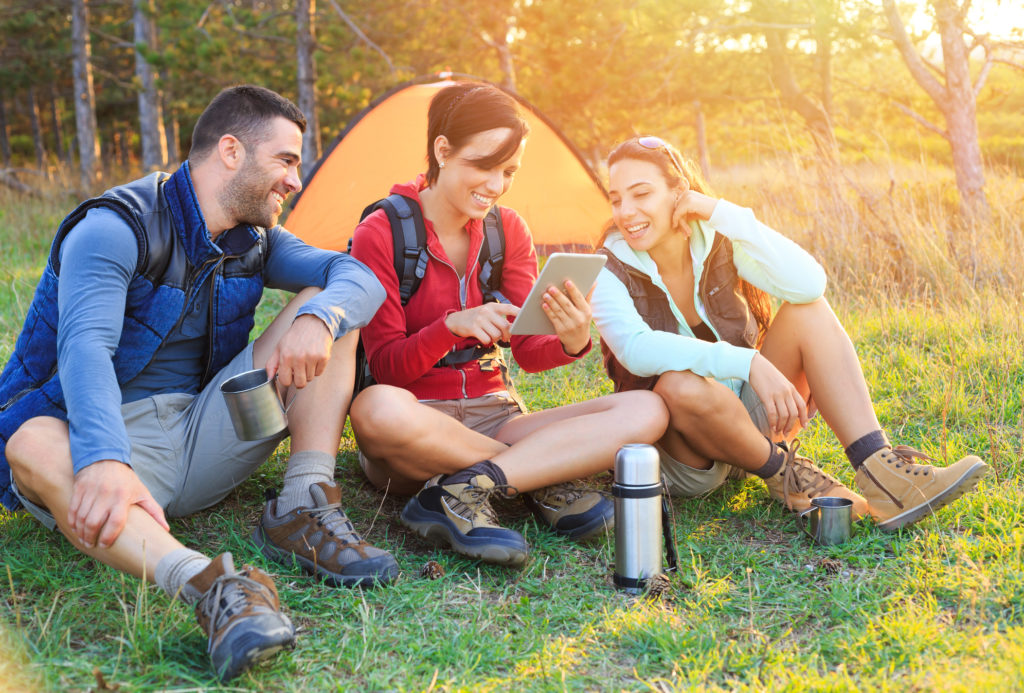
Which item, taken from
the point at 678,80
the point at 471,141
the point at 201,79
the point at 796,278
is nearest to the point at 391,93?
the point at 471,141

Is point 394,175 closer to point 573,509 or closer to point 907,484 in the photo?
point 573,509

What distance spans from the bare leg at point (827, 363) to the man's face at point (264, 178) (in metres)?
1.55

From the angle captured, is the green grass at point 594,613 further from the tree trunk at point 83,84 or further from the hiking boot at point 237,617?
the tree trunk at point 83,84

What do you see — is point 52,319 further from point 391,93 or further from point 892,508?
point 391,93

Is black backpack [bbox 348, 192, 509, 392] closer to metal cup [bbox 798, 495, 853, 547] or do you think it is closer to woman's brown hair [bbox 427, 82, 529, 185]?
woman's brown hair [bbox 427, 82, 529, 185]

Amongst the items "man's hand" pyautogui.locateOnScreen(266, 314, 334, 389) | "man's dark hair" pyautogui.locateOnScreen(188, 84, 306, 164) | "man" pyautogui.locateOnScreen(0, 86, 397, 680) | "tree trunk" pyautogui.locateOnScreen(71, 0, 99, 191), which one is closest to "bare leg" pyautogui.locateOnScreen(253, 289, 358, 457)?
"man" pyautogui.locateOnScreen(0, 86, 397, 680)

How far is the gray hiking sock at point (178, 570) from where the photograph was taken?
1836 millimetres

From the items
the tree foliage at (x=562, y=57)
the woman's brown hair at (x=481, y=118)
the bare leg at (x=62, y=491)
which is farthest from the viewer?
the tree foliage at (x=562, y=57)

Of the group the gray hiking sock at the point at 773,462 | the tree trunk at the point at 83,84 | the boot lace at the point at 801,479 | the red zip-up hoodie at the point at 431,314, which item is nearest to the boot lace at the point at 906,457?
the boot lace at the point at 801,479

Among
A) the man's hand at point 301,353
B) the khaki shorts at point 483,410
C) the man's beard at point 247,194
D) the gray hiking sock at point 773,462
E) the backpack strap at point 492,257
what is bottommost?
the gray hiking sock at point 773,462

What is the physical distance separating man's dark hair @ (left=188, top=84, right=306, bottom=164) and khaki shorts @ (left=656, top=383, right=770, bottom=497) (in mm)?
1561

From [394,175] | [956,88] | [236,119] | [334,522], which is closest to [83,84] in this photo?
[394,175]

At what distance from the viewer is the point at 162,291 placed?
2258 mm

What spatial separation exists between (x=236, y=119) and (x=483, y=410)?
3.75 ft
